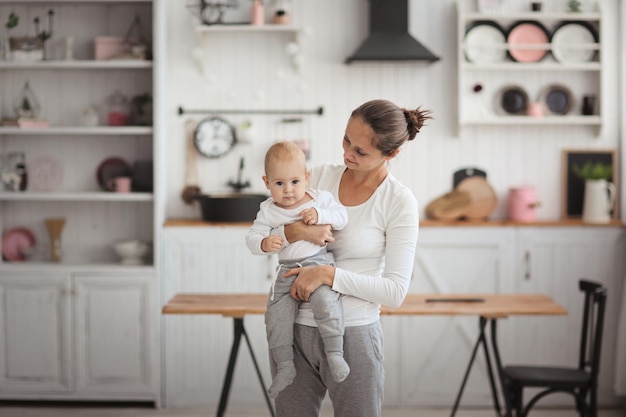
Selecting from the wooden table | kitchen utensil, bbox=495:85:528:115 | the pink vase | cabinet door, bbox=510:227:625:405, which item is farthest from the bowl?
kitchen utensil, bbox=495:85:528:115

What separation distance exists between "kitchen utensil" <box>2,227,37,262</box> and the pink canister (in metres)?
3.01

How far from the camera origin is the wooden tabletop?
11.5ft

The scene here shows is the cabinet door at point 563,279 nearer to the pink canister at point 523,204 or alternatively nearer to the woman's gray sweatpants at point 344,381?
the pink canister at point 523,204

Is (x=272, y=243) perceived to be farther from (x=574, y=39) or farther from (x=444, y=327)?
(x=574, y=39)

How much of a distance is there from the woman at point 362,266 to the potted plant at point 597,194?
288cm

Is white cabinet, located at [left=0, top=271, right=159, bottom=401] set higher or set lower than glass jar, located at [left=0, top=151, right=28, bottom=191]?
lower

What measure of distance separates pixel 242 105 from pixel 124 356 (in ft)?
5.54

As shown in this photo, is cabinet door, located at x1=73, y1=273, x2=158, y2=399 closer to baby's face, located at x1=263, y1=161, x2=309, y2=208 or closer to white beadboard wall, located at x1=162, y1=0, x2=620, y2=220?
white beadboard wall, located at x1=162, y1=0, x2=620, y2=220

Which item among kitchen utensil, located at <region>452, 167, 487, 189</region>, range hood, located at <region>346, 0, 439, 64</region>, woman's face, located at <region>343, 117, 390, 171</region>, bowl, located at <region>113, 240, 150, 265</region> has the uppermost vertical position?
range hood, located at <region>346, 0, 439, 64</region>

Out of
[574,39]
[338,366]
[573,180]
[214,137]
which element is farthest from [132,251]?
[574,39]

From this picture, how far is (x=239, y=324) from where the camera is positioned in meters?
3.66

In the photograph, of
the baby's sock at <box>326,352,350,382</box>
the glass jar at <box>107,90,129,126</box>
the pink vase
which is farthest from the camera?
the glass jar at <box>107,90,129,126</box>

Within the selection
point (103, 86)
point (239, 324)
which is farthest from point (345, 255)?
point (103, 86)

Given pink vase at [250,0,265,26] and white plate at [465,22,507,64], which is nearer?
pink vase at [250,0,265,26]
